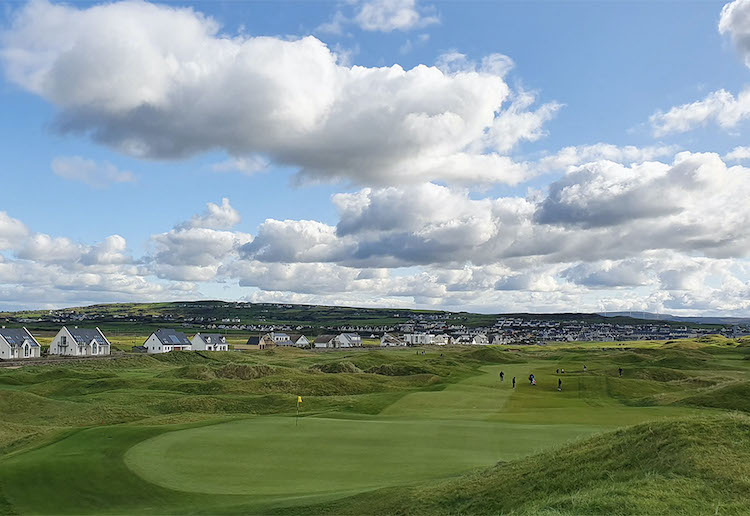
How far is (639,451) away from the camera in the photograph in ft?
52.1

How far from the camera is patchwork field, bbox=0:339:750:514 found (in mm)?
14656

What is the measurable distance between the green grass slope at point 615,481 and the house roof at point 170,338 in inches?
4968

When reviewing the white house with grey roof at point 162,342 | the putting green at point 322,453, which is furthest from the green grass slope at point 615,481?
the white house with grey roof at point 162,342

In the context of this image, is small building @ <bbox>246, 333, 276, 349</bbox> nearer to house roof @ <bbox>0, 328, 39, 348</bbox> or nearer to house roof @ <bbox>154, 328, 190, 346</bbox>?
house roof @ <bbox>154, 328, 190, 346</bbox>

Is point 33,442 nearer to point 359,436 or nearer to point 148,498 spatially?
point 148,498

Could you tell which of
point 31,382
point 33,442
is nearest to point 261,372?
point 31,382

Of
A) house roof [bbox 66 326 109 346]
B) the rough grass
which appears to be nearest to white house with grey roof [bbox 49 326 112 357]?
house roof [bbox 66 326 109 346]

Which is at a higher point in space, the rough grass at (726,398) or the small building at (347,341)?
the rough grass at (726,398)

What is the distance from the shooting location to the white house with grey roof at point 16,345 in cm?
10438

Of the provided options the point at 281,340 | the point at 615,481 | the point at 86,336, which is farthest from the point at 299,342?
the point at 615,481

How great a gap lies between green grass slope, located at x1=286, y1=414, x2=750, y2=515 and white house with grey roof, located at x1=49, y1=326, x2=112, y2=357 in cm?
11442


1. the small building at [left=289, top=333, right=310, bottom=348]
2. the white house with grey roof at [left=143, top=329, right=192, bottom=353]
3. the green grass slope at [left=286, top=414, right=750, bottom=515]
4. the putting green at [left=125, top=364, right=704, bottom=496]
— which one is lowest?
the small building at [left=289, top=333, right=310, bottom=348]

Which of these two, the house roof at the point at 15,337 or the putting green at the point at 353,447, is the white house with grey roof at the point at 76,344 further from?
the putting green at the point at 353,447

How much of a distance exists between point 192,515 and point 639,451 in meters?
13.5
